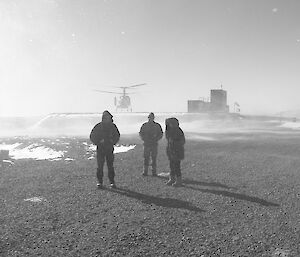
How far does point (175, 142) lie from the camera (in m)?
11.5

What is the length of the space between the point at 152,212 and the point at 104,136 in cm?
368

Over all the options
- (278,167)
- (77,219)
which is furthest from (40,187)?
(278,167)

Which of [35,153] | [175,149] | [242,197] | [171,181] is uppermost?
[175,149]

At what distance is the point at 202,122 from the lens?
5878cm

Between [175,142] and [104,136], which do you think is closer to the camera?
[104,136]

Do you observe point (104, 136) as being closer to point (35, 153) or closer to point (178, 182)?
point (178, 182)

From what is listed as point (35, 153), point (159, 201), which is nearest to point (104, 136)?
point (159, 201)

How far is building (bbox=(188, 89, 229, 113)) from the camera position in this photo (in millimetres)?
90188

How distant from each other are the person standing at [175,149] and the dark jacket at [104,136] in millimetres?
1938

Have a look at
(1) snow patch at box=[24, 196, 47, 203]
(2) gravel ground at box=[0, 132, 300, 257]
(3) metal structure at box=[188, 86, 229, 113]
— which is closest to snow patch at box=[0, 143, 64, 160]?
(2) gravel ground at box=[0, 132, 300, 257]

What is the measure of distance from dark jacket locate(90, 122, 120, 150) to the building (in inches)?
3187

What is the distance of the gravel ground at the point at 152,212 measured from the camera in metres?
6.22

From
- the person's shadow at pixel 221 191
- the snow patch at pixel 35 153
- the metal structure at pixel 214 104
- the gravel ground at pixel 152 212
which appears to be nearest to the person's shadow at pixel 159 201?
the gravel ground at pixel 152 212

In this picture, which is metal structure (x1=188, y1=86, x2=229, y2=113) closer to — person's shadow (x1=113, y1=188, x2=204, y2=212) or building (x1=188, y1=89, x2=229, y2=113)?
building (x1=188, y1=89, x2=229, y2=113)
